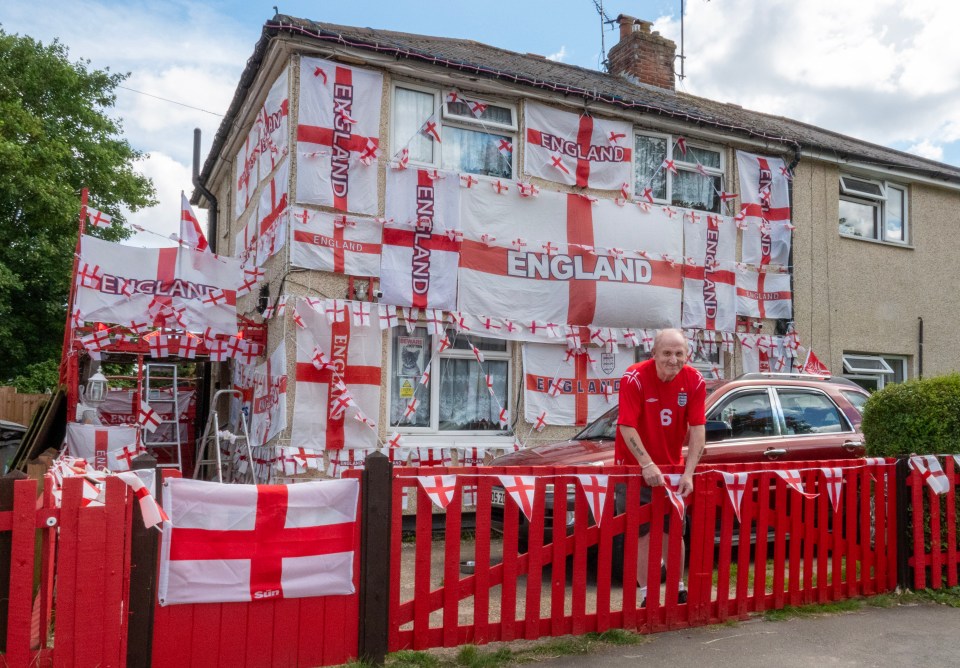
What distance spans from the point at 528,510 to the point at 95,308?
640 cm

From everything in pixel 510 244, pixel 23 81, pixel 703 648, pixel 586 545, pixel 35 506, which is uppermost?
pixel 23 81

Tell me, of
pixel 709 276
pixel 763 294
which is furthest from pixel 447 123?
pixel 763 294

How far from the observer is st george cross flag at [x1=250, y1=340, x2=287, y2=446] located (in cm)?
877

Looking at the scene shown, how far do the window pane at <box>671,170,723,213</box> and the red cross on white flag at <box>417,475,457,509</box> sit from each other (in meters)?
8.45

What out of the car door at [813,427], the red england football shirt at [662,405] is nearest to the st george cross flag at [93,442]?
the red england football shirt at [662,405]

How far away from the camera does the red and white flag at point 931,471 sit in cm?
584

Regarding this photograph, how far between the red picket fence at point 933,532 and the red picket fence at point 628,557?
15 centimetres

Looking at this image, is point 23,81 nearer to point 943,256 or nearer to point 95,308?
point 95,308

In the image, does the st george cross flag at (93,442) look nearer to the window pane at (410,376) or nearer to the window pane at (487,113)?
the window pane at (410,376)

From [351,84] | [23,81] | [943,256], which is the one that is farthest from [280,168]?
[23,81]

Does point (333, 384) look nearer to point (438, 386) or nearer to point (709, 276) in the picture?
point (438, 386)

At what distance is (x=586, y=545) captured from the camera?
462 cm

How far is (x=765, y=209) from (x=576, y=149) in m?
3.49

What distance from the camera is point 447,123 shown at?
1020 cm
